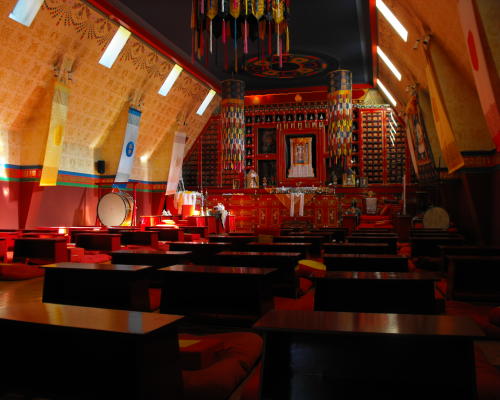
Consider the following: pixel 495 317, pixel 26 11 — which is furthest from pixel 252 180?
pixel 495 317

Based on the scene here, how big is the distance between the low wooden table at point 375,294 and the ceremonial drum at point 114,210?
11534mm

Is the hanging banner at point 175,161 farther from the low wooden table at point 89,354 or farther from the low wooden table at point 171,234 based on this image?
the low wooden table at point 89,354

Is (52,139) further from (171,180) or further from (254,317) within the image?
(254,317)

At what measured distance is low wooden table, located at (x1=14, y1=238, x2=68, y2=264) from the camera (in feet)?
27.2

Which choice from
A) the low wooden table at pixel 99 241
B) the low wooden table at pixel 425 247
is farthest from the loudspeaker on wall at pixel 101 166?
the low wooden table at pixel 425 247

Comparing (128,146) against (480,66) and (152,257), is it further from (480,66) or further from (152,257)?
(480,66)

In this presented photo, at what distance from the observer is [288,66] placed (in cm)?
1816

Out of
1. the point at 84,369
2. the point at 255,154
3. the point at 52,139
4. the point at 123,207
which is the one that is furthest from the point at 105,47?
the point at 84,369

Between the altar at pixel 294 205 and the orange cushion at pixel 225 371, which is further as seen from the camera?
the altar at pixel 294 205

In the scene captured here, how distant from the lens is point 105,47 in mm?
13164

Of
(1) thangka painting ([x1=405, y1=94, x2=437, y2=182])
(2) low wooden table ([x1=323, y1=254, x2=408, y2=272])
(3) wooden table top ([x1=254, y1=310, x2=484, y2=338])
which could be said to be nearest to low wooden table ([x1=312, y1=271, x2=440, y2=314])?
(2) low wooden table ([x1=323, y1=254, x2=408, y2=272])

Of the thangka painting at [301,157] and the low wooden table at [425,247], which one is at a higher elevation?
the thangka painting at [301,157]

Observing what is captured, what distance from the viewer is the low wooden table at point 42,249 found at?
8.30 m

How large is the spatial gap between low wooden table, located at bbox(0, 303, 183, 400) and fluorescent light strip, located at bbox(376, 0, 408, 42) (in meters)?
11.7
